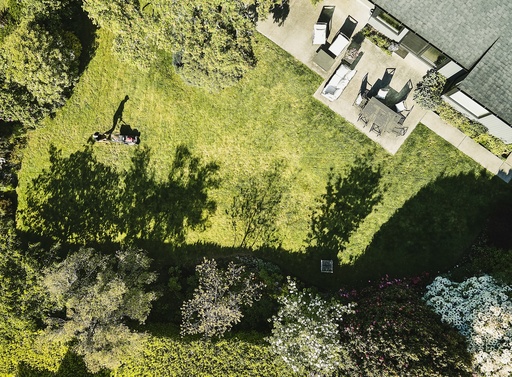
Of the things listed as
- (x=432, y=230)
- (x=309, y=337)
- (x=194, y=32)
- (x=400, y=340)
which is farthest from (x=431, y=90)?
(x=309, y=337)

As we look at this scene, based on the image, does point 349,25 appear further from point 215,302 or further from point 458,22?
point 215,302

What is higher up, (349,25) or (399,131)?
(349,25)

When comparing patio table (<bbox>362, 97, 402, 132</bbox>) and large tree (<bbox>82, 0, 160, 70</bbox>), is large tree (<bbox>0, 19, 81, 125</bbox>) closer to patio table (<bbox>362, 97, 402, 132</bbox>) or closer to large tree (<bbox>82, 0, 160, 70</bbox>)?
large tree (<bbox>82, 0, 160, 70</bbox>)

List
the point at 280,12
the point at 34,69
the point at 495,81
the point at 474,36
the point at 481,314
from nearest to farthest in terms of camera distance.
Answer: the point at 481,314, the point at 474,36, the point at 495,81, the point at 34,69, the point at 280,12

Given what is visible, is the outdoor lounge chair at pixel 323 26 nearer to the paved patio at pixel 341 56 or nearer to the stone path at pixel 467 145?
the paved patio at pixel 341 56

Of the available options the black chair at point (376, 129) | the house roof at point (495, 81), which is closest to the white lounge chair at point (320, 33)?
the black chair at point (376, 129)

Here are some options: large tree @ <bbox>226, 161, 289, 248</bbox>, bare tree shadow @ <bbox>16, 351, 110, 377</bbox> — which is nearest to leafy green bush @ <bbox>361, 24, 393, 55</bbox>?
large tree @ <bbox>226, 161, 289, 248</bbox>

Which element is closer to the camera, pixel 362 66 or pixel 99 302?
pixel 99 302
